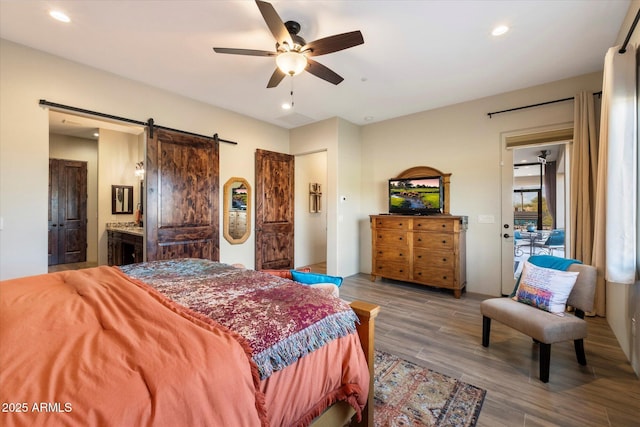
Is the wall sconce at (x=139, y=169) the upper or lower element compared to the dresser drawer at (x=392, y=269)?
upper

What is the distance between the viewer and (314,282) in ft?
6.95

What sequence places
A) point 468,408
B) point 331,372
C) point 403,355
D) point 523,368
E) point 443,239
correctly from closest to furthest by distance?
point 331,372, point 468,408, point 523,368, point 403,355, point 443,239

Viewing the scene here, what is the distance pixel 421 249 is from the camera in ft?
13.9

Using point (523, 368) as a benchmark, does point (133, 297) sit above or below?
above

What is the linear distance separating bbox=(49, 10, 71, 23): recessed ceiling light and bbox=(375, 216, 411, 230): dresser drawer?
4.38 m

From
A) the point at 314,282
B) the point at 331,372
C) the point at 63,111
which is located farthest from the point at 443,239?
the point at 63,111

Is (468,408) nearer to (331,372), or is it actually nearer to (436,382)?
(436,382)

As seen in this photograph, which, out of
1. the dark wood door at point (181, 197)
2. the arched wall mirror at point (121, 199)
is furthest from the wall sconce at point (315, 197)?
the arched wall mirror at point (121, 199)

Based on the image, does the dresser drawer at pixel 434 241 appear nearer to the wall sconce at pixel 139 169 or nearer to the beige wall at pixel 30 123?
the beige wall at pixel 30 123

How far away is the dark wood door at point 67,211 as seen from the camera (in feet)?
19.0

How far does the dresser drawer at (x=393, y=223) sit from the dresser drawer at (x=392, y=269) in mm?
583

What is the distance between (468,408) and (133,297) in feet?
7.10

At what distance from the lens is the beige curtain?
3180 millimetres

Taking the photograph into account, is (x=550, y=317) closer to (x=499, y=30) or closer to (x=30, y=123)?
(x=499, y=30)
